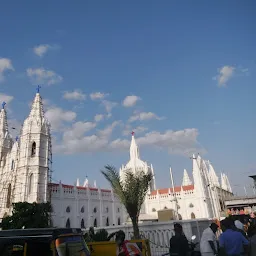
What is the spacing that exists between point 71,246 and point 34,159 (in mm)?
34657

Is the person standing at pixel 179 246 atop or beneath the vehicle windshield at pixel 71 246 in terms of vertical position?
beneath

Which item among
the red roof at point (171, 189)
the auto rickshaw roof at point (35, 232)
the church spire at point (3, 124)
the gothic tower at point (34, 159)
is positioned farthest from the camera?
the red roof at point (171, 189)

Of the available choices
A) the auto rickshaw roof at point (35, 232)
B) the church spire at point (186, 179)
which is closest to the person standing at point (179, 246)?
the auto rickshaw roof at point (35, 232)

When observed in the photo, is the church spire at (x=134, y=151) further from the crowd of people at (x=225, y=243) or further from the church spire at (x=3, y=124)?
the crowd of people at (x=225, y=243)

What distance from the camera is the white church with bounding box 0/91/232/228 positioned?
121ft

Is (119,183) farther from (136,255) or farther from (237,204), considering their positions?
(237,204)

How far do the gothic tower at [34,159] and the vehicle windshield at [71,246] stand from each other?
3199cm

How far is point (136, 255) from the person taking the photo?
543cm

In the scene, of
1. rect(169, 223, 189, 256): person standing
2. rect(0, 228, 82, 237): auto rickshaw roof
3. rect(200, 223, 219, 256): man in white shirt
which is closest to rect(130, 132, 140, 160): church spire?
rect(169, 223, 189, 256): person standing

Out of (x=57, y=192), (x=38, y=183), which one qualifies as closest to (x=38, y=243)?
(x=38, y=183)

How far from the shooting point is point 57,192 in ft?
129

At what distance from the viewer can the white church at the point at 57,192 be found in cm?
3688

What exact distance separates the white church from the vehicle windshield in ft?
78.1

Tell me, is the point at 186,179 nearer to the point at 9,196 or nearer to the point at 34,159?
the point at 34,159
